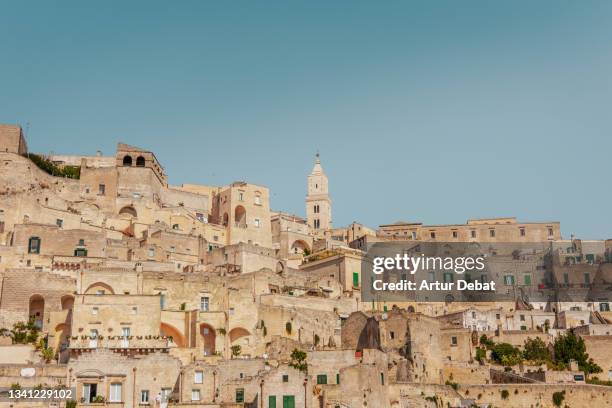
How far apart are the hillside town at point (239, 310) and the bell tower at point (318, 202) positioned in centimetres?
1646

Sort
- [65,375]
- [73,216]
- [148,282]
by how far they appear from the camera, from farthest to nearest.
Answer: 1. [73,216]
2. [148,282]
3. [65,375]

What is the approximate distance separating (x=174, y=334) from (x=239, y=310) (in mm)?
4713

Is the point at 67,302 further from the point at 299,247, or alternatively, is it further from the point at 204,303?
the point at 299,247

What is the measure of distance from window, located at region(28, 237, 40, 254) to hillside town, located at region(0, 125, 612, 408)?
0.07 meters

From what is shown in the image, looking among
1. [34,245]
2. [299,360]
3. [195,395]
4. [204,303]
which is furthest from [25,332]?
[299,360]

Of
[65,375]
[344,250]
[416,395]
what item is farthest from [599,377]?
[65,375]

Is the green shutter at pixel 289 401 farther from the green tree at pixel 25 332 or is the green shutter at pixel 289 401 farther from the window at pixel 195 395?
the green tree at pixel 25 332

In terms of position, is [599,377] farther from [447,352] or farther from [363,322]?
[363,322]

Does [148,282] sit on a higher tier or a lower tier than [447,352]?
higher

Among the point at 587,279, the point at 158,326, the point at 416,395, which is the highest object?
the point at 587,279

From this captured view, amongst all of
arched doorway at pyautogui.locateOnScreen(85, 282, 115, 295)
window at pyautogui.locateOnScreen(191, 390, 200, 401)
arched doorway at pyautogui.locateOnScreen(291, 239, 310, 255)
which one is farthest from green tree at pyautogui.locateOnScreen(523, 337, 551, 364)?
arched doorway at pyautogui.locateOnScreen(85, 282, 115, 295)

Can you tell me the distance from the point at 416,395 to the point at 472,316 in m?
17.0

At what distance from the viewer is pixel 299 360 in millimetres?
49844

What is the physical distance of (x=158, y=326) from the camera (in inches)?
1957
